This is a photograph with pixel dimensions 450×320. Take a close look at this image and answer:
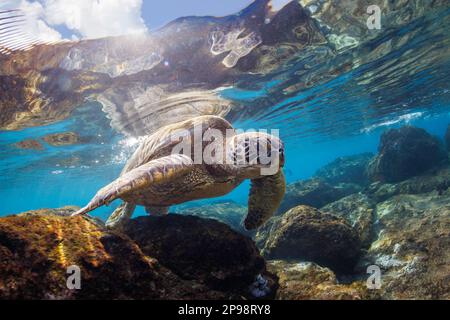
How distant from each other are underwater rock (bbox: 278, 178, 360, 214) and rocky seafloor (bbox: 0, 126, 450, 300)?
321 inches

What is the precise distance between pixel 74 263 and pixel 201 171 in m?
2.54

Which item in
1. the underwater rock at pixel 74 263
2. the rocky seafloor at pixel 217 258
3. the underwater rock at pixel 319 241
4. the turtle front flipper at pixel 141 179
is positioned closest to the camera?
the underwater rock at pixel 74 263

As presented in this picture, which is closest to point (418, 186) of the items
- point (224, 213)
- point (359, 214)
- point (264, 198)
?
point (359, 214)

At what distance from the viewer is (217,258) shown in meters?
3.81

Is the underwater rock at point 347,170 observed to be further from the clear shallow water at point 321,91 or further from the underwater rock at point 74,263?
the underwater rock at point 74,263

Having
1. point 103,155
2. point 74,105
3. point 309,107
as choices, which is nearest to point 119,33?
point 74,105

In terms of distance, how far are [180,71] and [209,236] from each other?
7.93 m

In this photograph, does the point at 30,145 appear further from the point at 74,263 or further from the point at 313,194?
the point at 74,263

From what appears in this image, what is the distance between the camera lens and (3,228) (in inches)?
115

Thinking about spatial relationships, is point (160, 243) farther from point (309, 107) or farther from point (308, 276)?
point (309, 107)

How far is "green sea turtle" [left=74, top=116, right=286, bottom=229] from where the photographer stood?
3.99m

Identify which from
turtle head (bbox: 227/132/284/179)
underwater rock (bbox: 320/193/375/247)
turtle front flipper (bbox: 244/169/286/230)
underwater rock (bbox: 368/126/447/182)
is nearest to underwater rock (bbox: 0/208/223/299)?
turtle head (bbox: 227/132/284/179)

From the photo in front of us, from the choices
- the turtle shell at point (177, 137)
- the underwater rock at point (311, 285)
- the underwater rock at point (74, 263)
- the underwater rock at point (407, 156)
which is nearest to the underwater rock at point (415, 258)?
the underwater rock at point (311, 285)

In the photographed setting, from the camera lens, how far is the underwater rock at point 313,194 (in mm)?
16562
